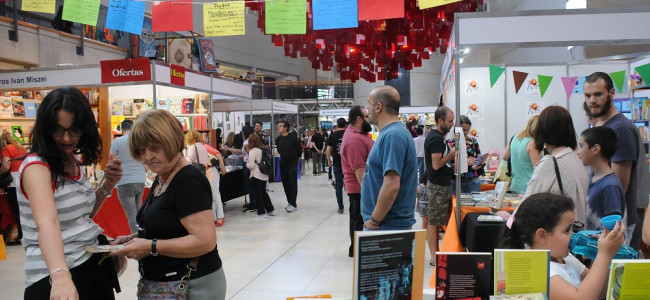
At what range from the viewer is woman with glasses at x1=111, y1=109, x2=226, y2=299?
179cm

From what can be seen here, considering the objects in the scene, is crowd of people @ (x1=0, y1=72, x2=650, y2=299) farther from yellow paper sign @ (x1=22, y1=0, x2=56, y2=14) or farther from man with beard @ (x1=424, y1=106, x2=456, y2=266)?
yellow paper sign @ (x1=22, y1=0, x2=56, y2=14)

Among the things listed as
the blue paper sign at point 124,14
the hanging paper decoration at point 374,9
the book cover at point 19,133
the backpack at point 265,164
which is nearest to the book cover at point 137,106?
the book cover at point 19,133

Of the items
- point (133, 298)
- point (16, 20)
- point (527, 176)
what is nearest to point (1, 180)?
point (133, 298)

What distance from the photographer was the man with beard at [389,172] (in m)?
2.87

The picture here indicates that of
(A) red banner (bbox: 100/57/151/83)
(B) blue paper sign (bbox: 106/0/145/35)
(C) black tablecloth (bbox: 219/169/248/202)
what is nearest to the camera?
(B) blue paper sign (bbox: 106/0/145/35)

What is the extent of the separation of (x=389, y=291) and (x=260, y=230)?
6101 millimetres

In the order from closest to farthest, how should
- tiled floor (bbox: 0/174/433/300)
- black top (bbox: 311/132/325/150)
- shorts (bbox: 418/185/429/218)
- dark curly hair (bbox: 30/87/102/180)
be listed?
dark curly hair (bbox: 30/87/102/180) → tiled floor (bbox: 0/174/433/300) → shorts (bbox: 418/185/429/218) → black top (bbox: 311/132/325/150)

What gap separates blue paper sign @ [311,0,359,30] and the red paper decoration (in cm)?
316

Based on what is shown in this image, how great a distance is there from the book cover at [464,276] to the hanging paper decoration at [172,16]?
4.57 meters

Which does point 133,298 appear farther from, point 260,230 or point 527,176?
point 527,176

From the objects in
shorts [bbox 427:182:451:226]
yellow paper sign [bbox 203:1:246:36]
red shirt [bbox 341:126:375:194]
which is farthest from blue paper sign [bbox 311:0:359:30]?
shorts [bbox 427:182:451:226]

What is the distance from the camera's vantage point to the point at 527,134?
4.76 metres

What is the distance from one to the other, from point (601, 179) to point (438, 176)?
2.24m

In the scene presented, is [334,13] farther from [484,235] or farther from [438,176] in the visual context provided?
[484,235]
